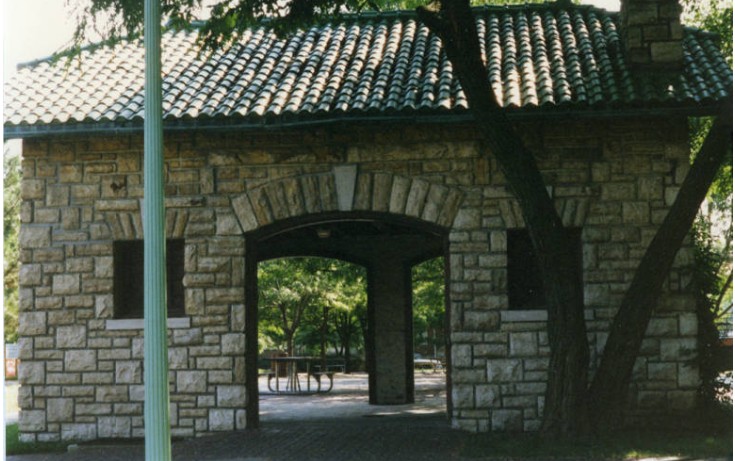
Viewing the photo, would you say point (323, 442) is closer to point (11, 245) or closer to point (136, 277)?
point (136, 277)

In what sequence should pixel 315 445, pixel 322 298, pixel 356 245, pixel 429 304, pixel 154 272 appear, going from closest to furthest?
1. pixel 154 272
2. pixel 315 445
3. pixel 356 245
4. pixel 322 298
5. pixel 429 304

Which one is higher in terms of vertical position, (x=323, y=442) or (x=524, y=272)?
(x=524, y=272)

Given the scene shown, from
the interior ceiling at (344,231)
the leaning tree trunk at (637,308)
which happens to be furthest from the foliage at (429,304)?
the leaning tree trunk at (637,308)

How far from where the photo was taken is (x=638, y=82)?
1117 cm

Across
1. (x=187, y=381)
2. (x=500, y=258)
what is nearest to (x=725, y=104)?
(x=500, y=258)

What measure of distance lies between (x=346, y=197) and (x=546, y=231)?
3028 millimetres

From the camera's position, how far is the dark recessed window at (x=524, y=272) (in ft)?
37.2

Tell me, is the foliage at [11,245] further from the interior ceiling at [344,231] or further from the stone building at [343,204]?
the interior ceiling at [344,231]

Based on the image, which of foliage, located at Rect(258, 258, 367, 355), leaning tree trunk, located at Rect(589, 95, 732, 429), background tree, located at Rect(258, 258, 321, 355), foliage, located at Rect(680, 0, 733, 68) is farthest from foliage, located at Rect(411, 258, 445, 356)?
leaning tree trunk, located at Rect(589, 95, 732, 429)

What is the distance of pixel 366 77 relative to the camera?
12.1 m

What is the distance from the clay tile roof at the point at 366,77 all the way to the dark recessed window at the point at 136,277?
62.9 inches

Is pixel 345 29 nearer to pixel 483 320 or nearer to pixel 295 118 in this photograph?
pixel 295 118

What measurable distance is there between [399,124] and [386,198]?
0.93 meters

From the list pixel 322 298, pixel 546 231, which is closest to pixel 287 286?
pixel 322 298
